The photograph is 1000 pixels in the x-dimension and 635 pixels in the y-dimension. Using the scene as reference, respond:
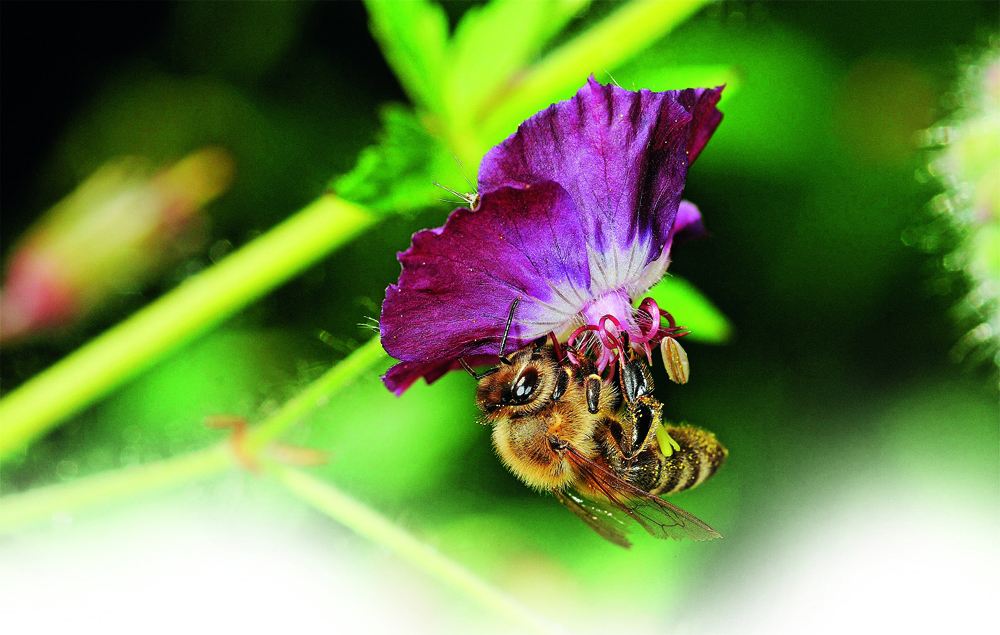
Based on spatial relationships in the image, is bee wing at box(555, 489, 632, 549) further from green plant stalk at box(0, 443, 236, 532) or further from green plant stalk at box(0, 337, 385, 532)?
green plant stalk at box(0, 443, 236, 532)

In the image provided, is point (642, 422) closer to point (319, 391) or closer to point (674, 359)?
point (674, 359)

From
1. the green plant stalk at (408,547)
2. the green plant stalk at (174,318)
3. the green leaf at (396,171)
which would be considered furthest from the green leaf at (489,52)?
the green plant stalk at (408,547)

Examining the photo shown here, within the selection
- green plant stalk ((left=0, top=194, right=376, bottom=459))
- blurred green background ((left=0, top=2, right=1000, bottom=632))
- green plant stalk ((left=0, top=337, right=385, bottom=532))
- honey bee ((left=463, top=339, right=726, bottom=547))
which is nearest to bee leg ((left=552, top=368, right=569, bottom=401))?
honey bee ((left=463, top=339, right=726, bottom=547))

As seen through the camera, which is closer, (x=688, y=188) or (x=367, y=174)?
(x=367, y=174)

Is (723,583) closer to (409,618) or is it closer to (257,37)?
(409,618)

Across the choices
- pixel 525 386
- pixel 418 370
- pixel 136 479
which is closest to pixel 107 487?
pixel 136 479

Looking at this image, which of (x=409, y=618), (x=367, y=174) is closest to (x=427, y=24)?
(x=367, y=174)
